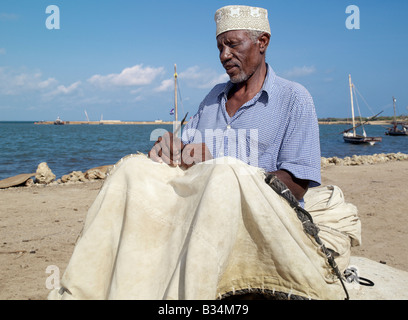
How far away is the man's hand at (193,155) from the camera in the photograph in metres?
2.09

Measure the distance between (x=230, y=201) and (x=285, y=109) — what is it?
102 cm

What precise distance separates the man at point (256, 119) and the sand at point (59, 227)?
2194 millimetres

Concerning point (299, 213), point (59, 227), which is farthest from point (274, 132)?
point (59, 227)

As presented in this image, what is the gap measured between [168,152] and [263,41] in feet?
3.52

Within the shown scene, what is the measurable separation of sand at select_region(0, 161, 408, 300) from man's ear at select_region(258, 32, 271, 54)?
2769mm

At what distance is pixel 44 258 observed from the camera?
4320 millimetres

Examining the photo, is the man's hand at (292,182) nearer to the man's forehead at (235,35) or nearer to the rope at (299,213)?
the rope at (299,213)

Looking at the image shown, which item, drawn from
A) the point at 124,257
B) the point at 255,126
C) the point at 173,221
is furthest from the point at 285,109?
the point at 124,257

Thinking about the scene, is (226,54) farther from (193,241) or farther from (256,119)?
(193,241)

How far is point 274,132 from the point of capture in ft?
7.81

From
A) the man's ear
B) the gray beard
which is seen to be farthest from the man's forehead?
the gray beard
